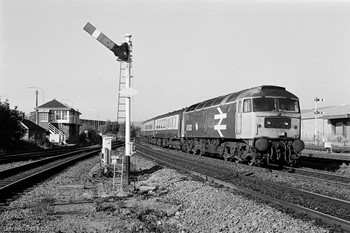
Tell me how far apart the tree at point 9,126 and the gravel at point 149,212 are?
85.3 ft

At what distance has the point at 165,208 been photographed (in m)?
8.27

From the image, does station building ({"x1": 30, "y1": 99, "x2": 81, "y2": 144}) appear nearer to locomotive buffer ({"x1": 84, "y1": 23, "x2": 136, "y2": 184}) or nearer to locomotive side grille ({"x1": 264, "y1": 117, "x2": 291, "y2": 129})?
locomotive side grille ({"x1": 264, "y1": 117, "x2": 291, "y2": 129})

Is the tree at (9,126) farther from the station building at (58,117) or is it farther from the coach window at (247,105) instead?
the coach window at (247,105)

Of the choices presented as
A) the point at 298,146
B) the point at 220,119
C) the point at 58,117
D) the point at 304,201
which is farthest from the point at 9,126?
the point at 304,201

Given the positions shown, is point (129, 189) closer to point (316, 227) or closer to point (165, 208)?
point (165, 208)

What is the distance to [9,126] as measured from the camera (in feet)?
115

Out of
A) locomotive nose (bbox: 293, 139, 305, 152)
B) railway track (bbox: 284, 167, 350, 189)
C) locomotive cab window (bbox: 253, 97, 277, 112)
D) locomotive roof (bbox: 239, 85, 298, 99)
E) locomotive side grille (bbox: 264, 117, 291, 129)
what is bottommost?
railway track (bbox: 284, 167, 350, 189)

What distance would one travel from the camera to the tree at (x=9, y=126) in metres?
34.4

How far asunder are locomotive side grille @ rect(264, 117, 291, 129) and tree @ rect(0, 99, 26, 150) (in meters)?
27.0

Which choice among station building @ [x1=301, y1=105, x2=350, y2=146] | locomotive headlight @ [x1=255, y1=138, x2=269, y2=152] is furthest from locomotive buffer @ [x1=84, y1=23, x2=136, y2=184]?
station building @ [x1=301, y1=105, x2=350, y2=146]

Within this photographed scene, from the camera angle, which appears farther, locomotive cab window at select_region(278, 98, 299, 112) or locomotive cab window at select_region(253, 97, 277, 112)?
locomotive cab window at select_region(278, 98, 299, 112)

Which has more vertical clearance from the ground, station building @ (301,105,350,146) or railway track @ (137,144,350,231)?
station building @ (301,105,350,146)

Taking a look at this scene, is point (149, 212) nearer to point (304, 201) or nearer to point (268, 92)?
point (304, 201)

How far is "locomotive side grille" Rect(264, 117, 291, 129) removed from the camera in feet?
49.8
